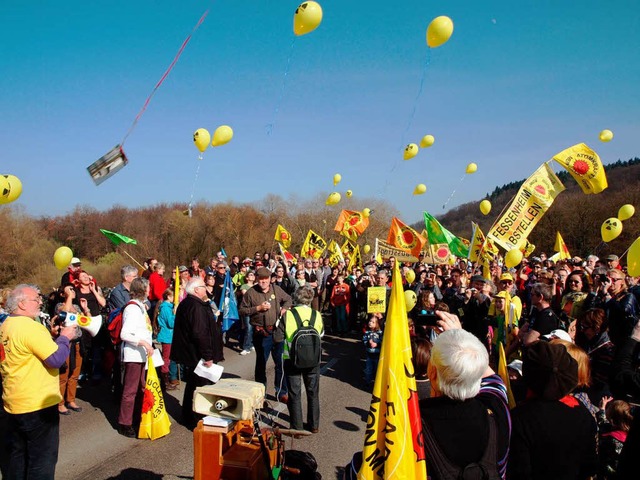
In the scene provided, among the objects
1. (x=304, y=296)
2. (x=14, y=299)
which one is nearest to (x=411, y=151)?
(x=304, y=296)

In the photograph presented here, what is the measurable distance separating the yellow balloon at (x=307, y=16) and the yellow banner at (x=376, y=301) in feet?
16.1

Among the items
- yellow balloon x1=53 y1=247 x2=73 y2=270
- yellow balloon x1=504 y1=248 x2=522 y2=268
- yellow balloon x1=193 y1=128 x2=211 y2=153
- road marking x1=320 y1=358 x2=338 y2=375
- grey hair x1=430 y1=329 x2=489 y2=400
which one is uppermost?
yellow balloon x1=193 y1=128 x2=211 y2=153

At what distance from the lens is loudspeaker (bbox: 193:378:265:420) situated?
3.45 metres

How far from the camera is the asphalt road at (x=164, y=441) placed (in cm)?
458

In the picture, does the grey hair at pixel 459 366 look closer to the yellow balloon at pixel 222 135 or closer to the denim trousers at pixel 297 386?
the denim trousers at pixel 297 386

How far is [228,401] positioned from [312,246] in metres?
13.7

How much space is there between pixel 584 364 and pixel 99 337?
715 centimetres

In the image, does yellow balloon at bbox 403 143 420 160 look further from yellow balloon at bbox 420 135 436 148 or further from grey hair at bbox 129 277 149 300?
grey hair at bbox 129 277 149 300

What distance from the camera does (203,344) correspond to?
17.5 ft

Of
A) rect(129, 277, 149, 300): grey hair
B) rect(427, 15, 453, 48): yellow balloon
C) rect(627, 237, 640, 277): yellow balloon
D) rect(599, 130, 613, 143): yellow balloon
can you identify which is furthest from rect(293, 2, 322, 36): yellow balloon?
rect(599, 130, 613, 143): yellow balloon

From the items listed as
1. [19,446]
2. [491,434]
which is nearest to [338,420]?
[19,446]

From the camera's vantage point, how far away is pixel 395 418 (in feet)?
7.32

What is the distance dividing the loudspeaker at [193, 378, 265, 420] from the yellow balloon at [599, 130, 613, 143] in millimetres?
13205

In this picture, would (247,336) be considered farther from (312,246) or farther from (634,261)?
(312,246)
